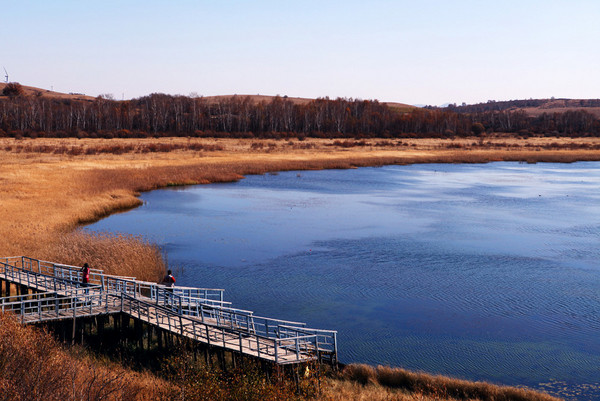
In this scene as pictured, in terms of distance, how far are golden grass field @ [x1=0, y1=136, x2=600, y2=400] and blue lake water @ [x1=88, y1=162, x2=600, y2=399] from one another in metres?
2.82

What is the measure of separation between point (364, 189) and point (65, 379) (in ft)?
164

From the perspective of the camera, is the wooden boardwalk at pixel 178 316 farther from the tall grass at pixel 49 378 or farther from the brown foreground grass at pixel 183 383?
the tall grass at pixel 49 378

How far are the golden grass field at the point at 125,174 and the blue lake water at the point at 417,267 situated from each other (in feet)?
9.26

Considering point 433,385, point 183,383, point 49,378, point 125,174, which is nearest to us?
point 49,378

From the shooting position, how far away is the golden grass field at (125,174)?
29016 millimetres

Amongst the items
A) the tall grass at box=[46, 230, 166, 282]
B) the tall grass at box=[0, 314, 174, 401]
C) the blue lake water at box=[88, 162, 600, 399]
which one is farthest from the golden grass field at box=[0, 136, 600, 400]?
the tall grass at box=[0, 314, 174, 401]

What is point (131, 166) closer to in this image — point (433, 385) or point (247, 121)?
point (433, 385)

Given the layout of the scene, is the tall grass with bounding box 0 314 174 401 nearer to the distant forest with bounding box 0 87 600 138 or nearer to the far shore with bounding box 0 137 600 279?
the far shore with bounding box 0 137 600 279

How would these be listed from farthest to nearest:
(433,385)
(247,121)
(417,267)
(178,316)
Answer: (247,121)
(417,267)
(178,316)
(433,385)

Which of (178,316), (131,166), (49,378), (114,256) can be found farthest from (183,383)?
(131,166)

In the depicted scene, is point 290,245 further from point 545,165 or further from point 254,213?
point 545,165

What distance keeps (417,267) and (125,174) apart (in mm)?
39689

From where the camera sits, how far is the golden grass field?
29.0m

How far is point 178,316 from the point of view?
1933 centimetres
